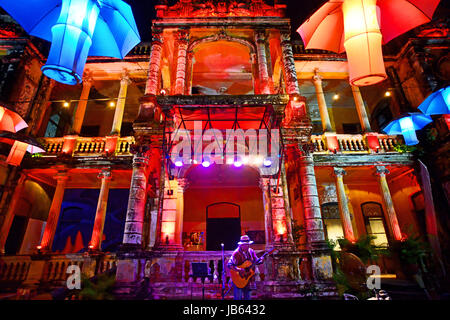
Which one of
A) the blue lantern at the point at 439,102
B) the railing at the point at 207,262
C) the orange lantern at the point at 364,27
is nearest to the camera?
the orange lantern at the point at 364,27

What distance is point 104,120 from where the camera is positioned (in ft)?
51.7

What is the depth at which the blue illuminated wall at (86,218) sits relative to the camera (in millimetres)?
13266

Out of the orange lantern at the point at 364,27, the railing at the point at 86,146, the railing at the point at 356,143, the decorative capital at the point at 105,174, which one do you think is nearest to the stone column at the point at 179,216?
the railing at the point at 86,146

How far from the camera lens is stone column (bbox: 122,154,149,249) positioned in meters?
7.89

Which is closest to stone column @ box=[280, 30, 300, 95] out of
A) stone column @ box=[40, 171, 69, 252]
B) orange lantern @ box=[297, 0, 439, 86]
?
orange lantern @ box=[297, 0, 439, 86]

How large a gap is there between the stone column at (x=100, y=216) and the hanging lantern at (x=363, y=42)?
11.2 m

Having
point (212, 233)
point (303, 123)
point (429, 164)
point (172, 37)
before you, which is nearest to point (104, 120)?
point (172, 37)

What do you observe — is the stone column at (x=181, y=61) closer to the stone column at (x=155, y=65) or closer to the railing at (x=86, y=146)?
the stone column at (x=155, y=65)

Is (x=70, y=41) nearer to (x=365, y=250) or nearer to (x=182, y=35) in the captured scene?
(x=182, y=35)

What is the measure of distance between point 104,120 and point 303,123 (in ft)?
43.3

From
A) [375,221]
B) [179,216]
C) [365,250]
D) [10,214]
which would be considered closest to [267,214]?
[179,216]

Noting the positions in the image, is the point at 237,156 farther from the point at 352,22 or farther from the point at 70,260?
the point at 70,260

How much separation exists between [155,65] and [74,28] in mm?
6288

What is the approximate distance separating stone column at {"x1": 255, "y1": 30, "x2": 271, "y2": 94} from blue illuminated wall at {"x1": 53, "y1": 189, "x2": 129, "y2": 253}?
33.6 feet
